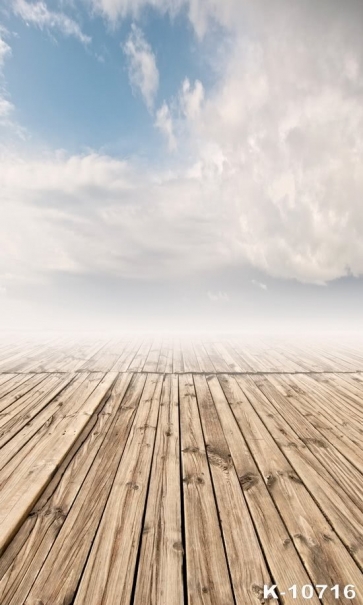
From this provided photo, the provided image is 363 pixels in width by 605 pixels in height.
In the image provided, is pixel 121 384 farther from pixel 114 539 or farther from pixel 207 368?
A: pixel 114 539

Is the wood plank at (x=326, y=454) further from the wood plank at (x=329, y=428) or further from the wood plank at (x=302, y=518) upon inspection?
the wood plank at (x=302, y=518)

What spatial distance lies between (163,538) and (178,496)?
0.26 metres

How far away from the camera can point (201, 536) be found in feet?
3.95

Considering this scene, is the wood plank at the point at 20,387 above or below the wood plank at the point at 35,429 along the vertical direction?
above

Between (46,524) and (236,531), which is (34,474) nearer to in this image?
(46,524)

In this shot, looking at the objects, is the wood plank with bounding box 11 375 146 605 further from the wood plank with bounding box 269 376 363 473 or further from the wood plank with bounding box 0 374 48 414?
the wood plank with bounding box 269 376 363 473

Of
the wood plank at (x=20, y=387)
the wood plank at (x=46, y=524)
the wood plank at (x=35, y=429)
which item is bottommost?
the wood plank at (x=46, y=524)

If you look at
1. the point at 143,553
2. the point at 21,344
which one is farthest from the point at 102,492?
the point at 21,344

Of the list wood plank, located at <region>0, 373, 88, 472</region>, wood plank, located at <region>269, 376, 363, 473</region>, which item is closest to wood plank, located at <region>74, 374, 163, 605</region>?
wood plank, located at <region>0, 373, 88, 472</region>

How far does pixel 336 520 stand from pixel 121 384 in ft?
8.72

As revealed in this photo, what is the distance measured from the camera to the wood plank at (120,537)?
0.97 m

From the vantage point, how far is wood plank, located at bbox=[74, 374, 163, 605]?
0.97m

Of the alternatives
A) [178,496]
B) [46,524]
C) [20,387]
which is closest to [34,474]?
[46,524]

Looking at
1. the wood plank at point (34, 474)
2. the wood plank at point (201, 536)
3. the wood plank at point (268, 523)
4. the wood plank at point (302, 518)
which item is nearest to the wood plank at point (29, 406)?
the wood plank at point (34, 474)
